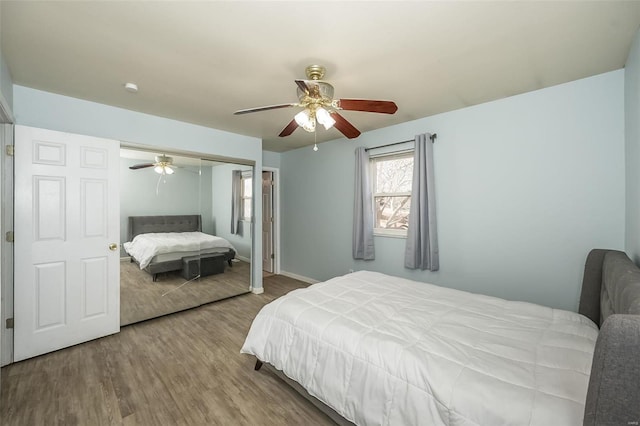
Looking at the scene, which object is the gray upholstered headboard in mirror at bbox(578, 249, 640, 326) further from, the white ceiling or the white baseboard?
the white baseboard

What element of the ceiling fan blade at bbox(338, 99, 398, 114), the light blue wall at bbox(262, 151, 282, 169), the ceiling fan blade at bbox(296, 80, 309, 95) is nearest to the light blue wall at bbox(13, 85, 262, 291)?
the light blue wall at bbox(262, 151, 282, 169)

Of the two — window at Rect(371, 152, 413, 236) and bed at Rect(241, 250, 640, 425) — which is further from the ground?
window at Rect(371, 152, 413, 236)

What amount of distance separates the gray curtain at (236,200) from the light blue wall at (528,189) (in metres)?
2.18

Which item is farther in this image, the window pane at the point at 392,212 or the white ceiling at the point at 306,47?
the window pane at the point at 392,212

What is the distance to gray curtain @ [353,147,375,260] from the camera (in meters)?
3.65

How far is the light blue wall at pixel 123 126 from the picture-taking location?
2.42 meters

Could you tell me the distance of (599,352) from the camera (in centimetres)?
81

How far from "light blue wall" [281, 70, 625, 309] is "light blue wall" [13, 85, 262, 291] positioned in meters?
2.15

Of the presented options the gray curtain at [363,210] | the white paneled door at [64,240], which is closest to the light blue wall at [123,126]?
the white paneled door at [64,240]

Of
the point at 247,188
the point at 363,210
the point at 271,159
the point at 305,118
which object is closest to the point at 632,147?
the point at 305,118

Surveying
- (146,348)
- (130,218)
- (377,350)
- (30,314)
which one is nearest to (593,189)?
(377,350)

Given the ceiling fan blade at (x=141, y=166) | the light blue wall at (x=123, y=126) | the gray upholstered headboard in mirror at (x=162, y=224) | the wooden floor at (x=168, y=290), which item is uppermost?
the light blue wall at (x=123, y=126)

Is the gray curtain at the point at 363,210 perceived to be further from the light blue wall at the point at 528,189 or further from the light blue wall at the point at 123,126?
the light blue wall at the point at 123,126

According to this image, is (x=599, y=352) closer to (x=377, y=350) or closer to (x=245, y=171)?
(x=377, y=350)
